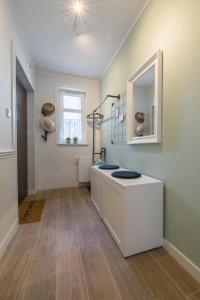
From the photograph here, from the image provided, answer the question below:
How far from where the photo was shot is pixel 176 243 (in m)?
1.30

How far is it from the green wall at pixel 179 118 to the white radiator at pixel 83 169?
2024 mm

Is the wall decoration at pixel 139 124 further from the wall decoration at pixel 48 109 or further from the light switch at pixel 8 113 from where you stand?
the wall decoration at pixel 48 109

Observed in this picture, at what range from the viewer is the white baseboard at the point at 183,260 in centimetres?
110

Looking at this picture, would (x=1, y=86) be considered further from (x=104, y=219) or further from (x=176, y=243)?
(x=176, y=243)

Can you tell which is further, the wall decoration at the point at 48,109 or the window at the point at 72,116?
the window at the point at 72,116

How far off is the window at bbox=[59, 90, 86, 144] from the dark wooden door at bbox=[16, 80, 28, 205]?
31.9 inches

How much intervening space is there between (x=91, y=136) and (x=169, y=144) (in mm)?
2522

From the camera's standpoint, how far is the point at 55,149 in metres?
3.43

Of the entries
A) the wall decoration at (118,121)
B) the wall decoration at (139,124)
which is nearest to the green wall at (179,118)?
the wall decoration at (139,124)

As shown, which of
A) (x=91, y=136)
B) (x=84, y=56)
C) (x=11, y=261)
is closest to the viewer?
(x=11, y=261)

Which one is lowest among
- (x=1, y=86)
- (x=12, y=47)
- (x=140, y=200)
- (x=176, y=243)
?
(x=176, y=243)

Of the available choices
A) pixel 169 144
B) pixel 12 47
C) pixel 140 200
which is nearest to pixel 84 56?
pixel 12 47

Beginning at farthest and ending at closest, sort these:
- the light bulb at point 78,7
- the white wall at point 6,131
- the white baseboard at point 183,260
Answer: the light bulb at point 78,7 → the white wall at point 6,131 → the white baseboard at point 183,260

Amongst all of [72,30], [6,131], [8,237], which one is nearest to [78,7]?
[72,30]
